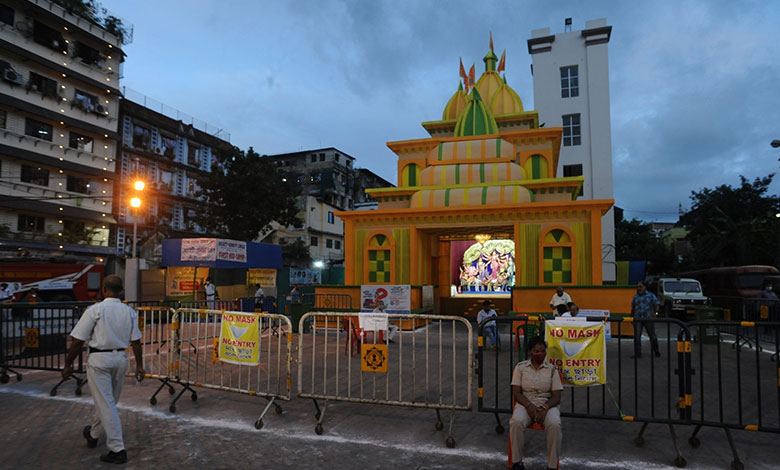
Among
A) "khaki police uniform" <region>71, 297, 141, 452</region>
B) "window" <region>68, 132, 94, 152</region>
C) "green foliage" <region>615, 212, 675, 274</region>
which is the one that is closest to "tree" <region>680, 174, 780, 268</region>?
"green foliage" <region>615, 212, 675, 274</region>

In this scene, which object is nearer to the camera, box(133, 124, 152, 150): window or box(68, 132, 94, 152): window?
box(68, 132, 94, 152): window

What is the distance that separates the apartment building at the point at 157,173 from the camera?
102 feet

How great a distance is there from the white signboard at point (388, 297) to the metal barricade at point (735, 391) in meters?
7.53

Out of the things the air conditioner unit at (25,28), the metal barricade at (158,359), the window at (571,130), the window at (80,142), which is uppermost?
the air conditioner unit at (25,28)

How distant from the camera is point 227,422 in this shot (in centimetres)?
556

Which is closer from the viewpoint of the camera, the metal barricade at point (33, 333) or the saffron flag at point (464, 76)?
the metal barricade at point (33, 333)

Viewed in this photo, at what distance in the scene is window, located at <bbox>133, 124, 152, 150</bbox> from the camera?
107ft

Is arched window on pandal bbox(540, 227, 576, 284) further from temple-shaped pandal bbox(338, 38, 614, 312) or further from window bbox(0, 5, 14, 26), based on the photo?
window bbox(0, 5, 14, 26)

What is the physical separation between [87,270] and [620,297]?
69.5ft

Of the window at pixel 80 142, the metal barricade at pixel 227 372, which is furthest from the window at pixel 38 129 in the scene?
the metal barricade at pixel 227 372

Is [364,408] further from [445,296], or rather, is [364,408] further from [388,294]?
[445,296]

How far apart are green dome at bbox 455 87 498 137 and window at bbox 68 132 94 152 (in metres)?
25.0

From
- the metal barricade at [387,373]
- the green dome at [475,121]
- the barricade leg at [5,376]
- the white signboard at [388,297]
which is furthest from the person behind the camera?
the green dome at [475,121]

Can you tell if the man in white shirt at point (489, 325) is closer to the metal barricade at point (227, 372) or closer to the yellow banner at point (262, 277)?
the metal barricade at point (227, 372)
